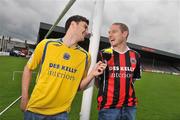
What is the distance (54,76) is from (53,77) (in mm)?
12

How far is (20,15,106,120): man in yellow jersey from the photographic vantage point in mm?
2617

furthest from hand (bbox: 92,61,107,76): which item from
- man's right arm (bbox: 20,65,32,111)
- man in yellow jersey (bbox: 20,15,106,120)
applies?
man's right arm (bbox: 20,65,32,111)

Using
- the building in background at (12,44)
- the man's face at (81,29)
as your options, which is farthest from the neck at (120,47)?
the building in background at (12,44)

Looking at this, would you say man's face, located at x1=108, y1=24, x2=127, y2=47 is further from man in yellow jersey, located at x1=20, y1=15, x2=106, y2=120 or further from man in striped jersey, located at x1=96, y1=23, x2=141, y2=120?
man in yellow jersey, located at x1=20, y1=15, x2=106, y2=120

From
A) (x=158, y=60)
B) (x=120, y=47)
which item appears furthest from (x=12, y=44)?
(x=120, y=47)

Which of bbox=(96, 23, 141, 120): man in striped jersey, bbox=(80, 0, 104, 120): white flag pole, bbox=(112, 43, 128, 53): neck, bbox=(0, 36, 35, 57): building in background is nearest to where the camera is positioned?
bbox=(80, 0, 104, 120): white flag pole

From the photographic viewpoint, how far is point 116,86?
3.22 meters

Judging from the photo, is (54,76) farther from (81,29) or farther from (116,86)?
(116,86)

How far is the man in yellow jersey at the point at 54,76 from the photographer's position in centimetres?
262

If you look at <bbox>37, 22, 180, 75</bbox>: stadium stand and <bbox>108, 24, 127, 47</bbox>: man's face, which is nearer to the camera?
<bbox>108, 24, 127, 47</bbox>: man's face

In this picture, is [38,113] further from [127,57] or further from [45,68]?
[127,57]

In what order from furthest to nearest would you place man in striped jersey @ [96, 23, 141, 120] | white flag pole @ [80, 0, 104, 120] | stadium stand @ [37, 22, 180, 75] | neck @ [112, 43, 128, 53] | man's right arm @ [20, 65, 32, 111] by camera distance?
stadium stand @ [37, 22, 180, 75] → neck @ [112, 43, 128, 53] → man in striped jersey @ [96, 23, 141, 120] → white flag pole @ [80, 0, 104, 120] → man's right arm @ [20, 65, 32, 111]

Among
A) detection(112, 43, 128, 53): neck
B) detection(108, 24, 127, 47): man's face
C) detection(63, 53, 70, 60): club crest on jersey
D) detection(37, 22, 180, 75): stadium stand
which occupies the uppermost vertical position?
detection(37, 22, 180, 75): stadium stand

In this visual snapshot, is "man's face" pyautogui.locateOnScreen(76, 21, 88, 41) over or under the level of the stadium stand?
under
